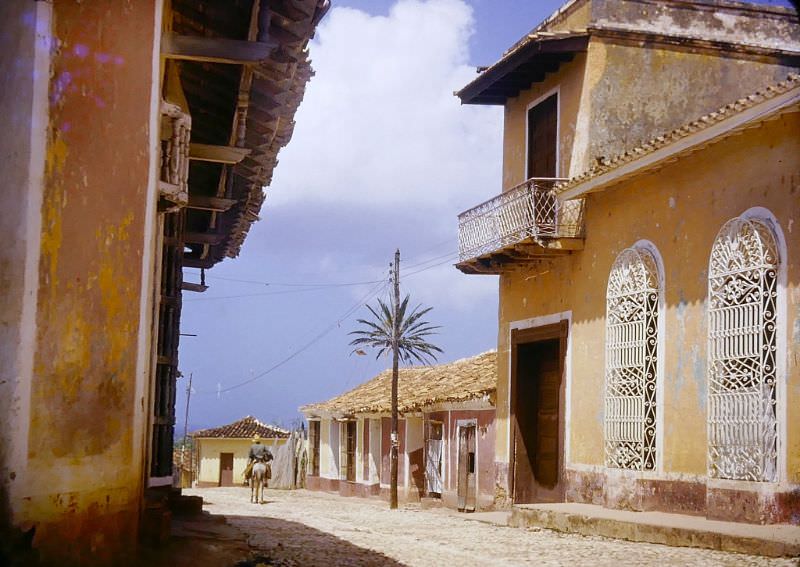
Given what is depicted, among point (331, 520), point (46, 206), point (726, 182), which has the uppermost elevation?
point (726, 182)

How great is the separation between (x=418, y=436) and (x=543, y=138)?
14.1 meters

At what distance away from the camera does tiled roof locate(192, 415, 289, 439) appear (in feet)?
166

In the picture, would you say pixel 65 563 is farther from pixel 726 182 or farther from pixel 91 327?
pixel 726 182

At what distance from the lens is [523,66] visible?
17.9 m

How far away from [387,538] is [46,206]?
8105 millimetres

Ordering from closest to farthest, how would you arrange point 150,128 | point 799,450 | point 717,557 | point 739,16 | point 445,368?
point 150,128 < point 717,557 < point 799,450 < point 739,16 < point 445,368

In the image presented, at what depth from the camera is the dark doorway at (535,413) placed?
17984 millimetres

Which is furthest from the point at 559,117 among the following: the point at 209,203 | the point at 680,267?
the point at 209,203

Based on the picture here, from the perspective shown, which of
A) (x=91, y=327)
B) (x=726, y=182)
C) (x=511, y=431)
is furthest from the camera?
(x=511, y=431)

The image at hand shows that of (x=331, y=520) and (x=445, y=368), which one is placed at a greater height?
(x=445, y=368)

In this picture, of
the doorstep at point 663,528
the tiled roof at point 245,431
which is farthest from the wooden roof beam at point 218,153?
the tiled roof at point 245,431

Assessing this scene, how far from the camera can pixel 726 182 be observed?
12.9 meters

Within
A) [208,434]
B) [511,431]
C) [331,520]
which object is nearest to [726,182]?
[511,431]

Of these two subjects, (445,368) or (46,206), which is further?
(445,368)
